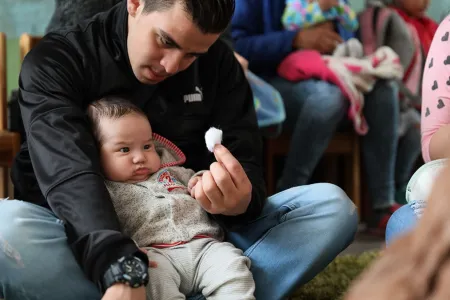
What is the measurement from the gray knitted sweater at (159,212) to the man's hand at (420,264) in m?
0.72

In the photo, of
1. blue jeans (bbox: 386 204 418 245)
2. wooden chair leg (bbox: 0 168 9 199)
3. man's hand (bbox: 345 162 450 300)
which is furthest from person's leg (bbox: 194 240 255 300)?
wooden chair leg (bbox: 0 168 9 199)

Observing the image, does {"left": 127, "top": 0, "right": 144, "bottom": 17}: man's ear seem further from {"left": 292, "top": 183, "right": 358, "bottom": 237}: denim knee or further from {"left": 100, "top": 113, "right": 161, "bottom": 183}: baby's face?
{"left": 292, "top": 183, "right": 358, "bottom": 237}: denim knee

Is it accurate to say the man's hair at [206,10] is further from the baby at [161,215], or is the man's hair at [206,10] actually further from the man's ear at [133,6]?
the baby at [161,215]

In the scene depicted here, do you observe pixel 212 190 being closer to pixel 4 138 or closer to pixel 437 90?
pixel 437 90

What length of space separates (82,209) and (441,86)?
2.42ft

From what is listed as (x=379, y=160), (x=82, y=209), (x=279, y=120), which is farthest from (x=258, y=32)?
(x=82, y=209)

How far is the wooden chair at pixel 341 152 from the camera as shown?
2471mm

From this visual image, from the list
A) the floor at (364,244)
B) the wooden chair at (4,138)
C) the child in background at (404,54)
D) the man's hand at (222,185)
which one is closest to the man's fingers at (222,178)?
the man's hand at (222,185)

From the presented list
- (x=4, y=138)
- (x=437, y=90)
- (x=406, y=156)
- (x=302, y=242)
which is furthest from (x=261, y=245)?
(x=406, y=156)

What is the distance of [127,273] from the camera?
881 mm

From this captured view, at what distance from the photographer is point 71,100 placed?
3.72ft

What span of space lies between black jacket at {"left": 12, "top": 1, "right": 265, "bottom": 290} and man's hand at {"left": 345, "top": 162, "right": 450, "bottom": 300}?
56 cm

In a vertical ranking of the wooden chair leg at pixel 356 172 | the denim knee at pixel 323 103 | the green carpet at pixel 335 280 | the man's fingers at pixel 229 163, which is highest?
the man's fingers at pixel 229 163

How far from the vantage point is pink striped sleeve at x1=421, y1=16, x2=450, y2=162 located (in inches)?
50.1
